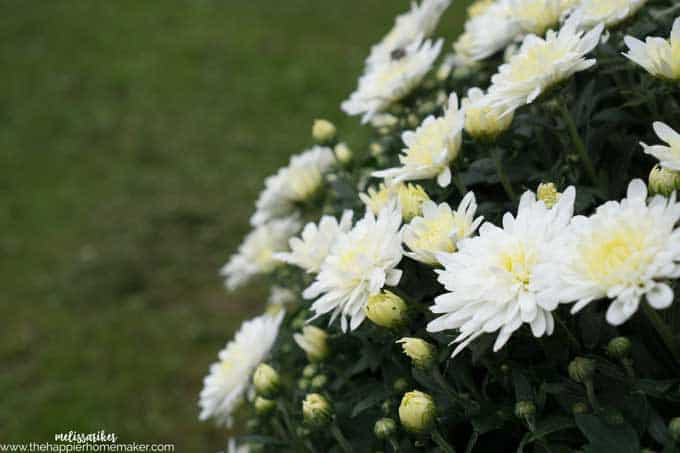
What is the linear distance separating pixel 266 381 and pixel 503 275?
0.60m

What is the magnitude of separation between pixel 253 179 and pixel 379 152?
3.29 m

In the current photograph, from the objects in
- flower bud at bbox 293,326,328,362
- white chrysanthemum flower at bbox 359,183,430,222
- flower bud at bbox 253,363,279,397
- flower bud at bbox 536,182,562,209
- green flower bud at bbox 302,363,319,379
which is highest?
white chrysanthemum flower at bbox 359,183,430,222

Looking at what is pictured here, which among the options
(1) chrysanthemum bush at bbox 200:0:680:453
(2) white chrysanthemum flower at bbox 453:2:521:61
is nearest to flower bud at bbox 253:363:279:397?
(1) chrysanthemum bush at bbox 200:0:680:453

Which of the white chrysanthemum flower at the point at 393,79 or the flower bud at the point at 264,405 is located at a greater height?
the white chrysanthemum flower at the point at 393,79

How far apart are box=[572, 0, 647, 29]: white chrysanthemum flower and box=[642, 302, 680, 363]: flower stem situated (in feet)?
1.78

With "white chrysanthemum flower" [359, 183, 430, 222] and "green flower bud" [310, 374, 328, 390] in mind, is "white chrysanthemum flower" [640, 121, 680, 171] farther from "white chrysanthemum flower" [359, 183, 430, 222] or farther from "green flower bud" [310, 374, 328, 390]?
"green flower bud" [310, 374, 328, 390]

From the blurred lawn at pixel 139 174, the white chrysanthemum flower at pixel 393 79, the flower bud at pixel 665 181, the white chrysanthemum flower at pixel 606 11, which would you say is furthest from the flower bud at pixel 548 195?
the blurred lawn at pixel 139 174

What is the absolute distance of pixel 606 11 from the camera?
1.37 m

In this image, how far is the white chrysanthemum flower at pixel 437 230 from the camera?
1.17 metres

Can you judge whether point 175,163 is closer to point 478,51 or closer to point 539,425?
point 478,51

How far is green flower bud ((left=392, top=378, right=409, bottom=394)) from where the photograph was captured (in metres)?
1.29

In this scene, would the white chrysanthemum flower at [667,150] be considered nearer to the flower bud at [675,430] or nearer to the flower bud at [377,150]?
the flower bud at [675,430]

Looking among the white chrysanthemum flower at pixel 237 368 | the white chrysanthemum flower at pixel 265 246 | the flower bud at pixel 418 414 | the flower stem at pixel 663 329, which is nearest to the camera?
the flower stem at pixel 663 329

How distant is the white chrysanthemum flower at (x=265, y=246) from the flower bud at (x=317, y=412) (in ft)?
2.34
